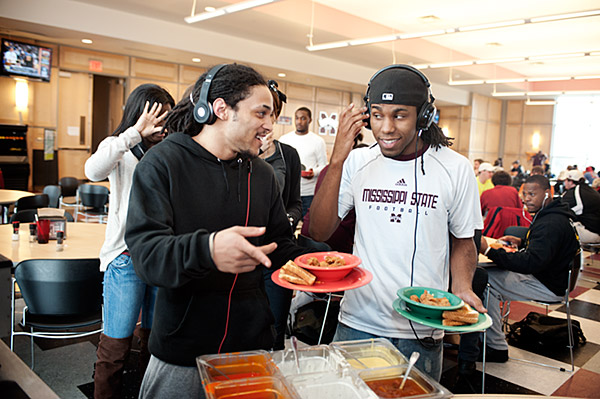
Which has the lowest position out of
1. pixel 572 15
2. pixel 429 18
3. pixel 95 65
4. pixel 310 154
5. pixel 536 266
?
pixel 536 266

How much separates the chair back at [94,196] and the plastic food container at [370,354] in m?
5.44

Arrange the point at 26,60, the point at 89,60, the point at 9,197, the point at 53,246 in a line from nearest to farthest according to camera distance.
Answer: the point at 53,246 → the point at 9,197 → the point at 26,60 → the point at 89,60

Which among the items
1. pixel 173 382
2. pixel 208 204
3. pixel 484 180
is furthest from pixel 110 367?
pixel 484 180

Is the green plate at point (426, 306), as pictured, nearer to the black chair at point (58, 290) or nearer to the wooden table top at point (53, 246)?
the black chair at point (58, 290)

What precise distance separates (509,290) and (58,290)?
3135 millimetres

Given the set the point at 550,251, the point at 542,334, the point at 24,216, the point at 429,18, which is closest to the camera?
the point at 550,251

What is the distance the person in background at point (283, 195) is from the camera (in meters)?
2.71

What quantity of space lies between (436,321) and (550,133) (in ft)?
61.3

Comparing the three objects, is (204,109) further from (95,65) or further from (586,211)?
(95,65)

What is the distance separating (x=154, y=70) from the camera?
10.1 metres

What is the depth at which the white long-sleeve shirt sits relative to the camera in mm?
2186

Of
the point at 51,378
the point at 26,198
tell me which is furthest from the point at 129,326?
the point at 26,198

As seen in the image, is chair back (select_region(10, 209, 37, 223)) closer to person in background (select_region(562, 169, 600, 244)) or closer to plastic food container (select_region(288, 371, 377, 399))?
plastic food container (select_region(288, 371, 377, 399))

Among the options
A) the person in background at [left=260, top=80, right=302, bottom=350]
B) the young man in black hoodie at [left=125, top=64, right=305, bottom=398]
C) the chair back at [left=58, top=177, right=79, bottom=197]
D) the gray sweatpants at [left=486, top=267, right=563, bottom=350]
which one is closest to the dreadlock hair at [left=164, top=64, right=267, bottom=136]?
the young man in black hoodie at [left=125, top=64, right=305, bottom=398]
